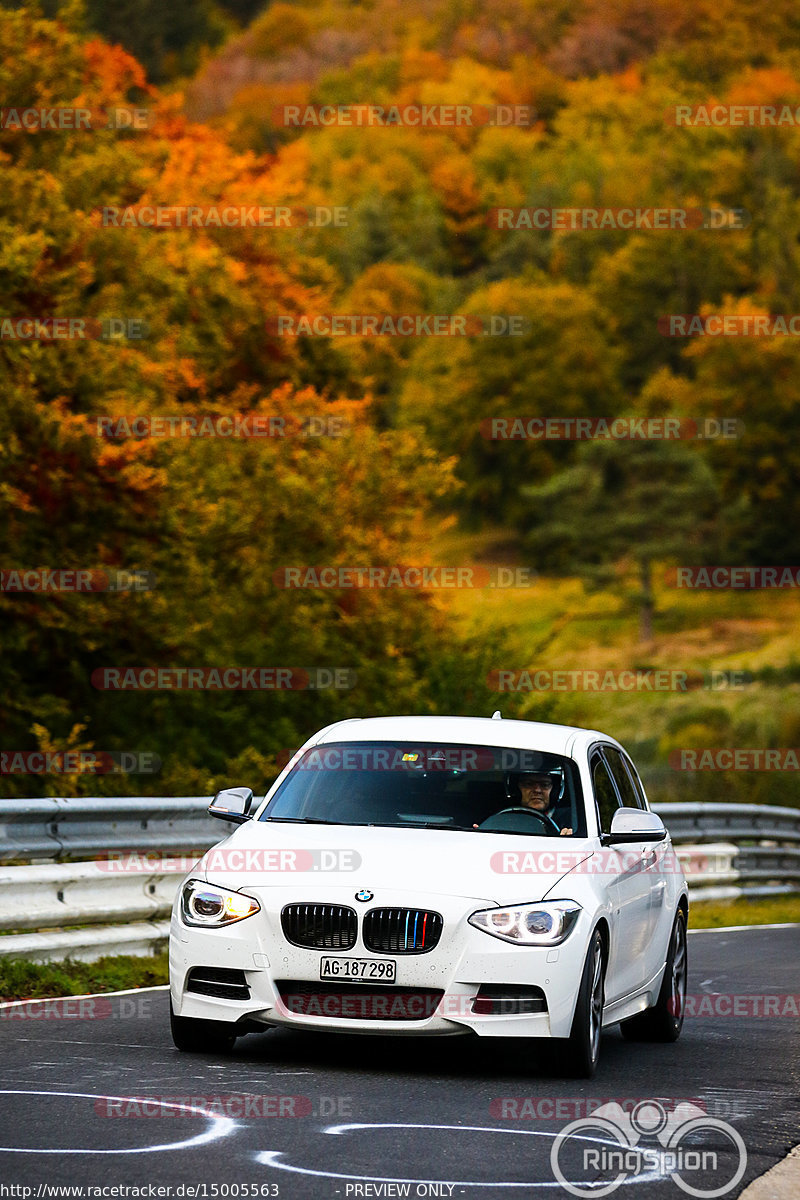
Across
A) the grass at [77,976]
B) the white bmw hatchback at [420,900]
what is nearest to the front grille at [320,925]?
the white bmw hatchback at [420,900]

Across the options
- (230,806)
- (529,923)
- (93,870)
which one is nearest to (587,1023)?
(529,923)

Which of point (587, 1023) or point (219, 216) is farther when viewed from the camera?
point (219, 216)

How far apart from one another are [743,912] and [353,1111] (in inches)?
557

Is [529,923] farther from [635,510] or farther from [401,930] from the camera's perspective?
[635,510]

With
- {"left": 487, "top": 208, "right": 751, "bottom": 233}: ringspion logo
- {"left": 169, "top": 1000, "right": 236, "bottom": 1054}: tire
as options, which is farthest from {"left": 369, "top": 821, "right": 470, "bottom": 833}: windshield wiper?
{"left": 487, "top": 208, "right": 751, "bottom": 233}: ringspion logo

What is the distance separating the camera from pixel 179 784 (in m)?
25.3

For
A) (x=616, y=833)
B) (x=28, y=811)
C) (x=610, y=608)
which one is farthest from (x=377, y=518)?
(x=610, y=608)

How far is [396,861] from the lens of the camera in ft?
27.5

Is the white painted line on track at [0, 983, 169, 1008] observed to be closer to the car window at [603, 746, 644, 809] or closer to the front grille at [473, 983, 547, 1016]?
the car window at [603, 746, 644, 809]

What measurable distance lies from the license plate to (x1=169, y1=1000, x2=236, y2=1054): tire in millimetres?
604

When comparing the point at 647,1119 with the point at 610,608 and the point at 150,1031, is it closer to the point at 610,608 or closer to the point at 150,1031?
the point at 150,1031

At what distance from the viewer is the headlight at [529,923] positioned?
812cm

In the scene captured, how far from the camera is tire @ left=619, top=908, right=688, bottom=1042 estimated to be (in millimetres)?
10312

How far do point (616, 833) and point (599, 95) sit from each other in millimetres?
137370
